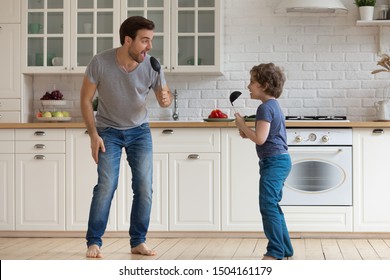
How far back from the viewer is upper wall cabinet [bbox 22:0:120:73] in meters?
6.51

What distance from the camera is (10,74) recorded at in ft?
21.6

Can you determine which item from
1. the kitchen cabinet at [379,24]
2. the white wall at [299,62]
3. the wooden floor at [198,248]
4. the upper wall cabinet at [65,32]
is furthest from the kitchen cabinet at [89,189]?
the kitchen cabinet at [379,24]

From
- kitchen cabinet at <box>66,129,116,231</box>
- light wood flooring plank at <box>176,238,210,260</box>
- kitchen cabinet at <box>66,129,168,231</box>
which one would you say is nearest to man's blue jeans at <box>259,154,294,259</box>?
light wood flooring plank at <box>176,238,210,260</box>

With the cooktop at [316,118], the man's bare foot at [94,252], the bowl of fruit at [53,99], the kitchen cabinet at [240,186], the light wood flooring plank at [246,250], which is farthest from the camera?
the bowl of fruit at [53,99]

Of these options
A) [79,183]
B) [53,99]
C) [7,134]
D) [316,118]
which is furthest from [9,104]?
[316,118]

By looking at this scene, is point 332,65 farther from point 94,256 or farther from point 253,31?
point 94,256

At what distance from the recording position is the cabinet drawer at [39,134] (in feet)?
20.0

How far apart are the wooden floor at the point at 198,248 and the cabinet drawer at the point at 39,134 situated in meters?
0.72

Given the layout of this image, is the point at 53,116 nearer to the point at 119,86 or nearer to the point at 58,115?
the point at 58,115

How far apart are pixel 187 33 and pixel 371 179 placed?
1.77 metres

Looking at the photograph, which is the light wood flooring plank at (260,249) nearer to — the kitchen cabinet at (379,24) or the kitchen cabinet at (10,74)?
the kitchen cabinet at (379,24)

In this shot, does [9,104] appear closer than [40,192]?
No
